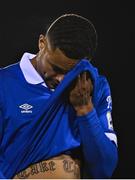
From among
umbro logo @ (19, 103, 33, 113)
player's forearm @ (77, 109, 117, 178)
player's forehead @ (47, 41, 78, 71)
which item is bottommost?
player's forearm @ (77, 109, 117, 178)

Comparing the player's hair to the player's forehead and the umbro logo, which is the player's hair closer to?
the player's forehead

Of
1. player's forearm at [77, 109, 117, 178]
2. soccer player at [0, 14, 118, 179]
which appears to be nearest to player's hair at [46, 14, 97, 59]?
soccer player at [0, 14, 118, 179]

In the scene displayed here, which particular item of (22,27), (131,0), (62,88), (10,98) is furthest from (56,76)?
(131,0)

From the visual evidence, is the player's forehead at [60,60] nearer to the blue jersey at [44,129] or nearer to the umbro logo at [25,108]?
the blue jersey at [44,129]

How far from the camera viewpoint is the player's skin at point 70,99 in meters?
1.38

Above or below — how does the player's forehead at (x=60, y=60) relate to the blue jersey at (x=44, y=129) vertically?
above

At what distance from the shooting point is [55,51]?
4.51ft

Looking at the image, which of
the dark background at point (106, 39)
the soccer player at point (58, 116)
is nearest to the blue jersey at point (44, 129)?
the soccer player at point (58, 116)

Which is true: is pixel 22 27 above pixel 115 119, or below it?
above

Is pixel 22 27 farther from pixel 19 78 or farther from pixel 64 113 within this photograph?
pixel 64 113

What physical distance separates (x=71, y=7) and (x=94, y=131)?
524mm

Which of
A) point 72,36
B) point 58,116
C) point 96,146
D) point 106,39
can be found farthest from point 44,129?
point 106,39

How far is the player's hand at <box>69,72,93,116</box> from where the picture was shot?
1.38 m

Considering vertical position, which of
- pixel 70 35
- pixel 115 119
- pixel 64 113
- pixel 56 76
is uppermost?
pixel 70 35
